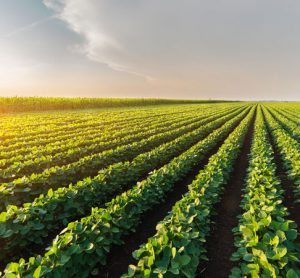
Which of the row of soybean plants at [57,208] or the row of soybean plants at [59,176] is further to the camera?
the row of soybean plants at [59,176]

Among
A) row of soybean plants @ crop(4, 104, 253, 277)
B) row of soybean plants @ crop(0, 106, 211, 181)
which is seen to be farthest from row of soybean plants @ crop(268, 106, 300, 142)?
row of soybean plants @ crop(4, 104, 253, 277)

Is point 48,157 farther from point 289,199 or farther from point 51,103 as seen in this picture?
point 51,103

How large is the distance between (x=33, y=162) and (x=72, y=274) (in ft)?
20.8

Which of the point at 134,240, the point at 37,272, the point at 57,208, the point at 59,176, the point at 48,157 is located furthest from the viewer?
the point at 48,157

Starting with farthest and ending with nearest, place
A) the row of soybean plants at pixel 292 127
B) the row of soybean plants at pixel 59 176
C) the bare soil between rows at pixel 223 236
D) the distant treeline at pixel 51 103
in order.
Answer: the distant treeline at pixel 51 103 < the row of soybean plants at pixel 292 127 < the row of soybean plants at pixel 59 176 < the bare soil between rows at pixel 223 236

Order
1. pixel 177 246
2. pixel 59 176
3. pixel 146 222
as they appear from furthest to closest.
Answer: pixel 59 176
pixel 146 222
pixel 177 246

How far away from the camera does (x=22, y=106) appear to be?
38.5 metres

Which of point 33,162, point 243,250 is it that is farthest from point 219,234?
point 33,162

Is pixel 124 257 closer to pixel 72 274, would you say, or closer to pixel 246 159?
pixel 72 274

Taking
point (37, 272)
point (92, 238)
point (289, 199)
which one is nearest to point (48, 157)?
point (92, 238)

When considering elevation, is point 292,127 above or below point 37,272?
below

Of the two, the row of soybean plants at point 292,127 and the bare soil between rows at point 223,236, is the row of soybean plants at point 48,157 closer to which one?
the bare soil between rows at point 223,236

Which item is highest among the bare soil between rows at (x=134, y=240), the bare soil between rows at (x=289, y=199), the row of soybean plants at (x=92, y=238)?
the row of soybean plants at (x=92, y=238)

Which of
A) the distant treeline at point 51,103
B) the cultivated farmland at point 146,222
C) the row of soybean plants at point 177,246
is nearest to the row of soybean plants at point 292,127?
the cultivated farmland at point 146,222
